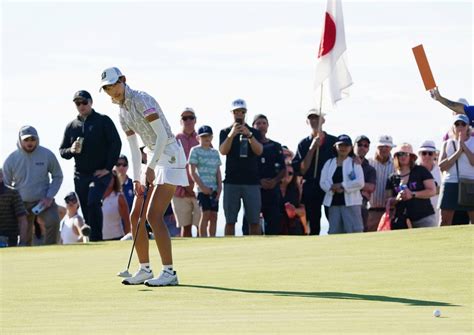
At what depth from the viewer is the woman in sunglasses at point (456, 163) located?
17719 millimetres

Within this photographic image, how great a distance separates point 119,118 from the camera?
482 inches

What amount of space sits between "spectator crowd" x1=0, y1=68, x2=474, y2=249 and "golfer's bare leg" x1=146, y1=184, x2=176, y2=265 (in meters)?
6.49

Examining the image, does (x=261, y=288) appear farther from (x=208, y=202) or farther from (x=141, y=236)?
(x=208, y=202)

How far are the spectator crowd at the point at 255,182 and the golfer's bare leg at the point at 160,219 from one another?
21.3 feet

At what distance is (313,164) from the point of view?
1933 centimetres

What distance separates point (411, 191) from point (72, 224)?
19.7 ft

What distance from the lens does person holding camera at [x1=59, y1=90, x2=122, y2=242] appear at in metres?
18.9

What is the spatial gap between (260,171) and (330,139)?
3.93ft

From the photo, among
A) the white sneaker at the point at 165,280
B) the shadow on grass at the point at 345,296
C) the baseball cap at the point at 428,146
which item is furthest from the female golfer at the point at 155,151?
the baseball cap at the point at 428,146

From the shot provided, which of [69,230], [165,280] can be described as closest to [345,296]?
[165,280]

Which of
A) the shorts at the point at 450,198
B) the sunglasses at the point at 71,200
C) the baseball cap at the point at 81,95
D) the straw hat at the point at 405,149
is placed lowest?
the shorts at the point at 450,198

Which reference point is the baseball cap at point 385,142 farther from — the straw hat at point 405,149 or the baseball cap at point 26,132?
the baseball cap at point 26,132

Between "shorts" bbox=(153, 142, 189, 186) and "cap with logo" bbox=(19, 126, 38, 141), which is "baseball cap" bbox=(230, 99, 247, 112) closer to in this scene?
"cap with logo" bbox=(19, 126, 38, 141)

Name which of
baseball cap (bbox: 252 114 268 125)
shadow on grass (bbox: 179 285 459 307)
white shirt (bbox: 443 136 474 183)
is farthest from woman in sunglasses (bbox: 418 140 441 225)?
shadow on grass (bbox: 179 285 459 307)
